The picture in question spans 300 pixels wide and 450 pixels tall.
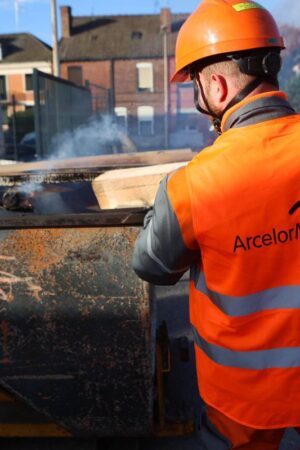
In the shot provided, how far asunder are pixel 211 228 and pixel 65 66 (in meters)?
38.6

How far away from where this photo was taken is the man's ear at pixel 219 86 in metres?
1.46

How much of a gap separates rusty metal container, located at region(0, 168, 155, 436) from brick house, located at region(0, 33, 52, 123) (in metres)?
38.1

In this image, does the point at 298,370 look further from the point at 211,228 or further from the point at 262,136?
the point at 262,136

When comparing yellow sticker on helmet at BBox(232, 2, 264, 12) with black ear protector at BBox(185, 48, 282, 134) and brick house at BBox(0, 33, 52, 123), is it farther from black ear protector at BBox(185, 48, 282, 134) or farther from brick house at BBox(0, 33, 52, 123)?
brick house at BBox(0, 33, 52, 123)

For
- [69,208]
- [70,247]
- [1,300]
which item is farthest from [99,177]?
[1,300]

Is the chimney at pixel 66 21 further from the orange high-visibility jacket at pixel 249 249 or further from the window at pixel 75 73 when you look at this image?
the orange high-visibility jacket at pixel 249 249

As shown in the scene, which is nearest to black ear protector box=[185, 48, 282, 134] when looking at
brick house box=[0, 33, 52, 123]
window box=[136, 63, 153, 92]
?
window box=[136, 63, 153, 92]

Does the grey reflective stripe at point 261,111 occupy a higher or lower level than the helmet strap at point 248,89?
lower

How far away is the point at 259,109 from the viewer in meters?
1.38

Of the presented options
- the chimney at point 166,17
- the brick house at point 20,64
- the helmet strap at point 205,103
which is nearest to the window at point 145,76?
the chimney at point 166,17

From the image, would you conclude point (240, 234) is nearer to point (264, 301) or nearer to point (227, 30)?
point (264, 301)

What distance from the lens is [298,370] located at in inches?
54.1

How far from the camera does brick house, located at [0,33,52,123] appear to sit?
127 ft

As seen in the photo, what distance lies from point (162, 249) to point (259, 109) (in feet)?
1.61
